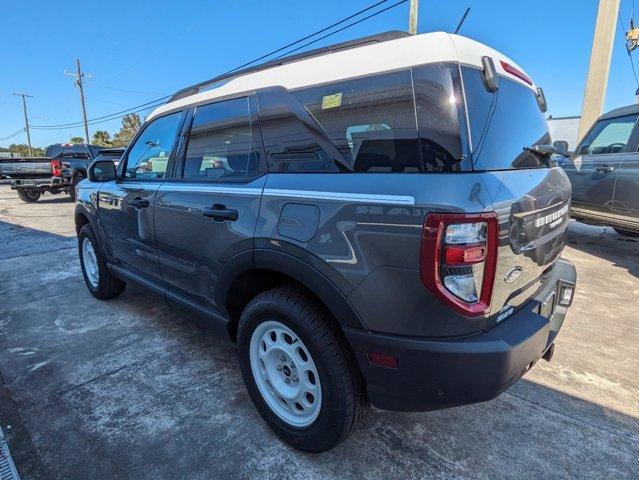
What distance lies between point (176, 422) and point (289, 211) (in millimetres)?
1475

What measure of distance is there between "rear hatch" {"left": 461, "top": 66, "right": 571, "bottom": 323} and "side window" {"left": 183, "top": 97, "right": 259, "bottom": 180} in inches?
46.3

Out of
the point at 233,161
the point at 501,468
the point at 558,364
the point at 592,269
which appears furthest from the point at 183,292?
the point at 592,269

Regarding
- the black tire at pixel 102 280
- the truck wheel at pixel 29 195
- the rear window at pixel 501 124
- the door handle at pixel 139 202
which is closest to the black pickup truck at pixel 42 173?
the truck wheel at pixel 29 195

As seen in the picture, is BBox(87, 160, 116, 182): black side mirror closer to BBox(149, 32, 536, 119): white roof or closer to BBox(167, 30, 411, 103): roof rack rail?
BBox(167, 30, 411, 103): roof rack rail

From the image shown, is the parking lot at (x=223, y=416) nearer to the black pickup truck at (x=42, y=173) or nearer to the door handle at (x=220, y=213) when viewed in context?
the door handle at (x=220, y=213)

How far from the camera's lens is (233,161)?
7.66 ft

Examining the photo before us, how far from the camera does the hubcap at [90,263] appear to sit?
13.8ft

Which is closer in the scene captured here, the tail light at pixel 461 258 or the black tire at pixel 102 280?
the tail light at pixel 461 258

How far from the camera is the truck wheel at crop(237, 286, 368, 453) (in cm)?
179

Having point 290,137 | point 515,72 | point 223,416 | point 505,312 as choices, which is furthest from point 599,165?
point 223,416

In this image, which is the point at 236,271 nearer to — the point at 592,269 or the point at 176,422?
the point at 176,422

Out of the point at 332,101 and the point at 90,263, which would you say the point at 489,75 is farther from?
the point at 90,263

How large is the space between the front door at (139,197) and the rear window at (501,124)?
209 cm

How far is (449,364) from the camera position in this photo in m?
1.51
